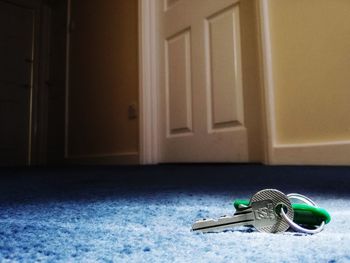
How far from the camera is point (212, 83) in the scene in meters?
1.73

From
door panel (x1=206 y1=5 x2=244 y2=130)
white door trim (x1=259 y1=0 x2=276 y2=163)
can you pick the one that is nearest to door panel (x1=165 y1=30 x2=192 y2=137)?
door panel (x1=206 y1=5 x2=244 y2=130)

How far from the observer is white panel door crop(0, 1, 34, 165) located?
3010mm

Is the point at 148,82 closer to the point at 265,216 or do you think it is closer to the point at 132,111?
the point at 132,111

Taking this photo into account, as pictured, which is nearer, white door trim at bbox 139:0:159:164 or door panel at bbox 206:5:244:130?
door panel at bbox 206:5:244:130

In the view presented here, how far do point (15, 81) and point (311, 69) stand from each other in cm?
269

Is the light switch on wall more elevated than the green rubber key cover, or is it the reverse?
the light switch on wall

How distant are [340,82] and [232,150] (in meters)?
0.55

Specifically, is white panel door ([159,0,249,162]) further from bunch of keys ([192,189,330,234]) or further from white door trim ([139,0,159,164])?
bunch of keys ([192,189,330,234])

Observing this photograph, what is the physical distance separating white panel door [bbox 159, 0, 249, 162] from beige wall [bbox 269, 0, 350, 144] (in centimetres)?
21

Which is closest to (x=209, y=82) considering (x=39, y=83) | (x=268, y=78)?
(x=268, y=78)

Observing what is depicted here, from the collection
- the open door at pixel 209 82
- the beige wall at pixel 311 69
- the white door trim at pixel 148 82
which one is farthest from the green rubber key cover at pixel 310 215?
the white door trim at pixel 148 82

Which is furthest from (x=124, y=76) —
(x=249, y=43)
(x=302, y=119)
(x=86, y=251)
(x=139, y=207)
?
(x=86, y=251)

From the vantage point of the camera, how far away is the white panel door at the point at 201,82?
5.31ft

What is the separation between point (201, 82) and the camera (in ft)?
5.85
